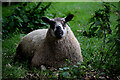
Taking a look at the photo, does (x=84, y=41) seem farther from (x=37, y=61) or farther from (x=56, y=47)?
(x=37, y=61)

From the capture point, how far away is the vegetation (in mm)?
3568

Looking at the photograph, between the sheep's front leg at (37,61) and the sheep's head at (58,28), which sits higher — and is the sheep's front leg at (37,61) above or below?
below

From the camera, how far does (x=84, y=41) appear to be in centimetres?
684

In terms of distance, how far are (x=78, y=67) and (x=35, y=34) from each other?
2.41 metres

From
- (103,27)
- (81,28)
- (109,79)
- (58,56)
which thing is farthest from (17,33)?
(109,79)

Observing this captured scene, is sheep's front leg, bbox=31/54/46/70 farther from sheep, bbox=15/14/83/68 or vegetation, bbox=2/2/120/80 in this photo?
vegetation, bbox=2/2/120/80

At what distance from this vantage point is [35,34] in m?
5.52

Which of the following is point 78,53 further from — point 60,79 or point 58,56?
point 60,79

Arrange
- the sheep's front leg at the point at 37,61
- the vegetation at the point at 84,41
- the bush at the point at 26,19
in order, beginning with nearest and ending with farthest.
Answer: the vegetation at the point at 84,41 < the sheep's front leg at the point at 37,61 < the bush at the point at 26,19

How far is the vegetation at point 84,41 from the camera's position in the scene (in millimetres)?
3568

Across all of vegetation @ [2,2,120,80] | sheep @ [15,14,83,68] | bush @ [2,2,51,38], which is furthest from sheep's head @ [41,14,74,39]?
bush @ [2,2,51,38]

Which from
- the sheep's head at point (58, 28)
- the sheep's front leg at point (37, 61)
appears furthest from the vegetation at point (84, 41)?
the sheep's head at point (58, 28)

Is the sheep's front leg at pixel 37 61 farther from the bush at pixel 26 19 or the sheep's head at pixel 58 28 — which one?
the bush at pixel 26 19

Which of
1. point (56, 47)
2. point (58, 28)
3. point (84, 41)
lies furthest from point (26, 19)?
point (58, 28)
